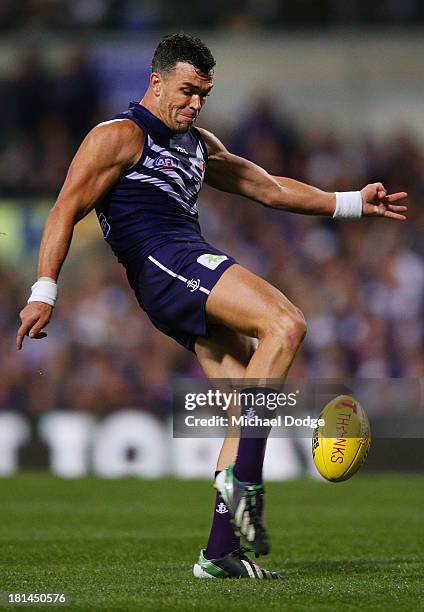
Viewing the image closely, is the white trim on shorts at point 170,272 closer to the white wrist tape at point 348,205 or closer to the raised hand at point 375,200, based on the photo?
the white wrist tape at point 348,205

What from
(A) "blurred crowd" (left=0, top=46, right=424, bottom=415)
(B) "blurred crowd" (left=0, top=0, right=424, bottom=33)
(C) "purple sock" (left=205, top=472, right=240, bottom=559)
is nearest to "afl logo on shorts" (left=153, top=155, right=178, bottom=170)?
(C) "purple sock" (left=205, top=472, right=240, bottom=559)

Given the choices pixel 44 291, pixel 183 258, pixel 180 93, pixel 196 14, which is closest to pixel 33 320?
pixel 44 291

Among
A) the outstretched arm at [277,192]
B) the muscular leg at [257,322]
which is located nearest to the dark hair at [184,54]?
the outstretched arm at [277,192]

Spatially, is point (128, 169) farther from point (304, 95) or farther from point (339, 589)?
point (304, 95)

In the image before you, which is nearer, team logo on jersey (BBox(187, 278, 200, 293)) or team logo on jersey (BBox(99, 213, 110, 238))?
team logo on jersey (BBox(187, 278, 200, 293))

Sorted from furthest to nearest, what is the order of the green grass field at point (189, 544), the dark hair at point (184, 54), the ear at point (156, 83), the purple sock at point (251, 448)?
the ear at point (156, 83)
the dark hair at point (184, 54)
the purple sock at point (251, 448)
the green grass field at point (189, 544)

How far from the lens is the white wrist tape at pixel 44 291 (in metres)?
5.54

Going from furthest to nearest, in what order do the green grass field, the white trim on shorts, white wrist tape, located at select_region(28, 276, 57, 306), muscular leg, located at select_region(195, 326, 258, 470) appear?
muscular leg, located at select_region(195, 326, 258, 470)
the white trim on shorts
white wrist tape, located at select_region(28, 276, 57, 306)
the green grass field

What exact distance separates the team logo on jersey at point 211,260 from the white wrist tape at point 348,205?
39.8 inches

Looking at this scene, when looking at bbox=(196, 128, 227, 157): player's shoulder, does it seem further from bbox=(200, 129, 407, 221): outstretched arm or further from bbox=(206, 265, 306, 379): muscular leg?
bbox=(206, 265, 306, 379): muscular leg

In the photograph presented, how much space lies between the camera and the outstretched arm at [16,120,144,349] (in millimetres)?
5547

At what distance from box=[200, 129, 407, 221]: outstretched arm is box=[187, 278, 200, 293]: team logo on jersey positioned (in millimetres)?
993

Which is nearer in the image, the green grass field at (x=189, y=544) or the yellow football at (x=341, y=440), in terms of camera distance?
the green grass field at (x=189, y=544)

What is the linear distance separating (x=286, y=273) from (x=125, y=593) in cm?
975
